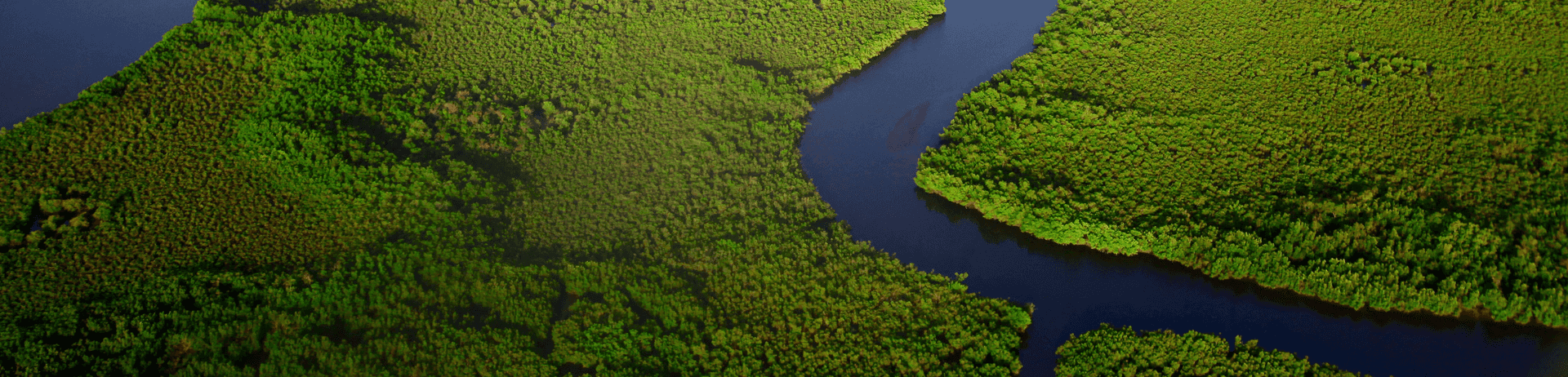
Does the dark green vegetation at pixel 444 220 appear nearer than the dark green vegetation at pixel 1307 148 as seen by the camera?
Yes

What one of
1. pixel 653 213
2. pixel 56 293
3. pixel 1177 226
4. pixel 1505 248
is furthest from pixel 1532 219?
pixel 56 293

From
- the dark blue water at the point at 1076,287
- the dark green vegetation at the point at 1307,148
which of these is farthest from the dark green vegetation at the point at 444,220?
the dark green vegetation at the point at 1307,148

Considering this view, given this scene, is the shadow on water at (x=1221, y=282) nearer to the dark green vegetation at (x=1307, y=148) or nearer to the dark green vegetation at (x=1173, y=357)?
the dark green vegetation at (x=1307, y=148)

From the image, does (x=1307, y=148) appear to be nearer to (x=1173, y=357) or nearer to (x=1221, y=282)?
(x=1221, y=282)

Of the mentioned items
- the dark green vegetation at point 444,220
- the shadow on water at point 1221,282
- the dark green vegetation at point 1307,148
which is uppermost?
the dark green vegetation at point 1307,148

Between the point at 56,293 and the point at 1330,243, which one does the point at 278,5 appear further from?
the point at 1330,243

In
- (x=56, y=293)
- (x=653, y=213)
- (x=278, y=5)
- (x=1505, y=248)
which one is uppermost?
(x=1505, y=248)
